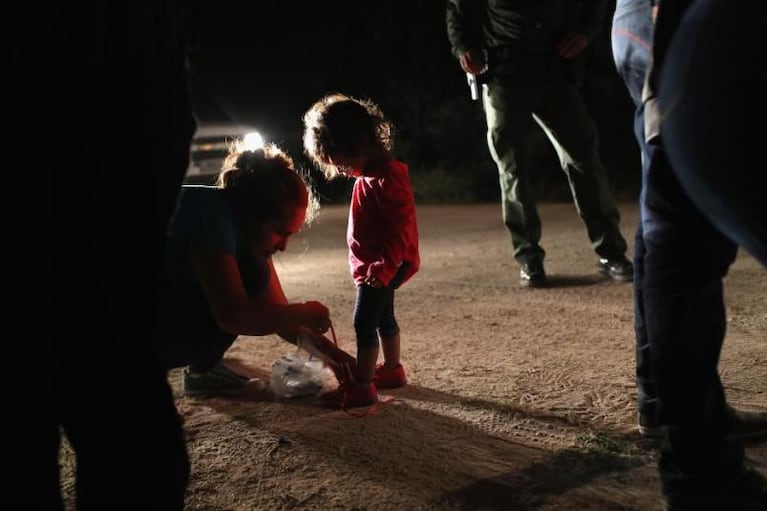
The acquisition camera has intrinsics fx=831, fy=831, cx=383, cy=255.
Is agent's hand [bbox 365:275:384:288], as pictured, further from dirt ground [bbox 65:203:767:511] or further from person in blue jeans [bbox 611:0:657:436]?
person in blue jeans [bbox 611:0:657:436]

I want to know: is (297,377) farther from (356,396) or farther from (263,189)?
(263,189)

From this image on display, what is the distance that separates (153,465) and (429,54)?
16954mm

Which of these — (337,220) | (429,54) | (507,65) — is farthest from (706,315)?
(429,54)

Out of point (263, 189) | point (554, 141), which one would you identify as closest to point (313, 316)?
point (263, 189)

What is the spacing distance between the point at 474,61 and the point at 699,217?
332cm

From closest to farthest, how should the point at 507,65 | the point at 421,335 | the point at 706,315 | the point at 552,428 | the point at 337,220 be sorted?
the point at 706,315 → the point at 552,428 → the point at 421,335 → the point at 507,65 → the point at 337,220

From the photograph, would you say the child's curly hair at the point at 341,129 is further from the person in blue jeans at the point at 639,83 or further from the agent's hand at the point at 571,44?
the agent's hand at the point at 571,44

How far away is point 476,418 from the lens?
277 centimetres

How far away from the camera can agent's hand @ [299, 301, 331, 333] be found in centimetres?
266

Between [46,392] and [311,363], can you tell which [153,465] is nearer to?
[46,392]

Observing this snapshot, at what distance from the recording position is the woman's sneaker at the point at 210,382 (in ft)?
10.5

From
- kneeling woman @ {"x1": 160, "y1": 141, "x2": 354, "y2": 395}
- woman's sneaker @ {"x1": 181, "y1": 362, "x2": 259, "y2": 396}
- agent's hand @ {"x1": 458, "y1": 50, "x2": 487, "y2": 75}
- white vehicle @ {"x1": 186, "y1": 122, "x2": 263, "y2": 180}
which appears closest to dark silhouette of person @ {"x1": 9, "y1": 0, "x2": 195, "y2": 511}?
kneeling woman @ {"x1": 160, "y1": 141, "x2": 354, "y2": 395}

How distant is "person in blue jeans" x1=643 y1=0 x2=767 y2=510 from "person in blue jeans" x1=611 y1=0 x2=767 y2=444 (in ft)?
0.25

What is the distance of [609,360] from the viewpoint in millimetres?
3350
